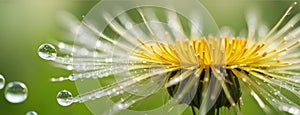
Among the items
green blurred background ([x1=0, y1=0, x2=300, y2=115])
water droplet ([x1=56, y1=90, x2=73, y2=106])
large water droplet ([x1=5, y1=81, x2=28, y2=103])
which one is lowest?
water droplet ([x1=56, y1=90, x2=73, y2=106])

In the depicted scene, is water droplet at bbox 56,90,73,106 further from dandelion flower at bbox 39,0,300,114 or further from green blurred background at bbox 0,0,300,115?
green blurred background at bbox 0,0,300,115

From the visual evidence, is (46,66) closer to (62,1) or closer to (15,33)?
(15,33)

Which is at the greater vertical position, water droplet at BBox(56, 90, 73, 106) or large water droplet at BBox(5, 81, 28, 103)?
large water droplet at BBox(5, 81, 28, 103)

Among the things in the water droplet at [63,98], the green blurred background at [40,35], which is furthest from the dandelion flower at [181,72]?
the green blurred background at [40,35]

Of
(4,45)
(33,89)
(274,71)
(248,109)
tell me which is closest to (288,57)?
(274,71)

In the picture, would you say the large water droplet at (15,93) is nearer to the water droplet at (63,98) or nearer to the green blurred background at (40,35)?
the water droplet at (63,98)

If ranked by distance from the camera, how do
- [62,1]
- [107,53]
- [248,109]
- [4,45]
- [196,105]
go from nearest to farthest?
[196,105] < [107,53] < [248,109] < [4,45] < [62,1]

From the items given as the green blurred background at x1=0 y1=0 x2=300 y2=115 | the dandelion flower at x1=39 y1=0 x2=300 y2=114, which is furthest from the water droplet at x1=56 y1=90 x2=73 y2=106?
the green blurred background at x1=0 y1=0 x2=300 y2=115

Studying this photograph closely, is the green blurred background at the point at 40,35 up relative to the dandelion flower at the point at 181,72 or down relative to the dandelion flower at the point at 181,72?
up

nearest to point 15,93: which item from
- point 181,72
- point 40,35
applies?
point 181,72
